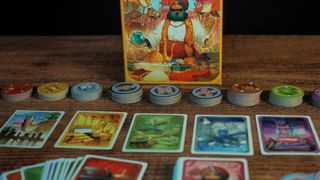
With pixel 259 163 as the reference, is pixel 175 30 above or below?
above

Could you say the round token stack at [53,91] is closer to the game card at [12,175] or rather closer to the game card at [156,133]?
the game card at [156,133]

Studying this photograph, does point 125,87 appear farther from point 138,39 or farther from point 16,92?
point 16,92

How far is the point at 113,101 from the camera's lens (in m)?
1.49

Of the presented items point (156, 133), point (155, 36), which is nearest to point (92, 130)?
point (156, 133)

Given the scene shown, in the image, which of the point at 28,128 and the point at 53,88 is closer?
the point at 28,128

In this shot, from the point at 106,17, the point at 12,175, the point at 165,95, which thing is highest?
the point at 106,17

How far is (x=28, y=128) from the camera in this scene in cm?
135

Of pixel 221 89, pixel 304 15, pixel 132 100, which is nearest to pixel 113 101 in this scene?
pixel 132 100

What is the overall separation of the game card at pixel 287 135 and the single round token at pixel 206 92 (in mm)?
160

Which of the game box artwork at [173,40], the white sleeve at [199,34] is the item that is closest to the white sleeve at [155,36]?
the game box artwork at [173,40]

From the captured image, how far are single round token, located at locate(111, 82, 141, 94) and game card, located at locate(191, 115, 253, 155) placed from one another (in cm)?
24

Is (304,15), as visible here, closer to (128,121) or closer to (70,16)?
(70,16)

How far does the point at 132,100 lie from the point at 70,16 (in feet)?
3.95

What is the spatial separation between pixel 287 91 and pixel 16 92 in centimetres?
88
